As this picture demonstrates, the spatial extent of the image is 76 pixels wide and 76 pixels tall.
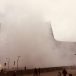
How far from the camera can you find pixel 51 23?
2402 mm

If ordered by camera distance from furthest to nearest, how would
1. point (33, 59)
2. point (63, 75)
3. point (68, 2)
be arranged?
point (68, 2), point (33, 59), point (63, 75)

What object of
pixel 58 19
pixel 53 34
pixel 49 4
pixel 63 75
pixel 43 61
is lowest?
pixel 63 75

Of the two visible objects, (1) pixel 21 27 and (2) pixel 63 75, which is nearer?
(2) pixel 63 75

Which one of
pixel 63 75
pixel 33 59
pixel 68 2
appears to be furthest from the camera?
pixel 68 2

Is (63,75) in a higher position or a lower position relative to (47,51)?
lower

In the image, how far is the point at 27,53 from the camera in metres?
2.31

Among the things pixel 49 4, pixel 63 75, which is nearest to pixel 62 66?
pixel 63 75

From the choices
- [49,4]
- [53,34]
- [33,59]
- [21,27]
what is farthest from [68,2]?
[33,59]

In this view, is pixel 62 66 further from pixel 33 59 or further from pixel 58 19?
pixel 58 19

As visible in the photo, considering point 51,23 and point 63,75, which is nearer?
point 63,75

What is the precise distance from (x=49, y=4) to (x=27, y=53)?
2.10 feet

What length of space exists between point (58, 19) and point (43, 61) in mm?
537

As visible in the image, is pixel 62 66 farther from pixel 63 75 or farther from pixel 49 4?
pixel 49 4

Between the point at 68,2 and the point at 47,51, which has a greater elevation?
the point at 68,2
